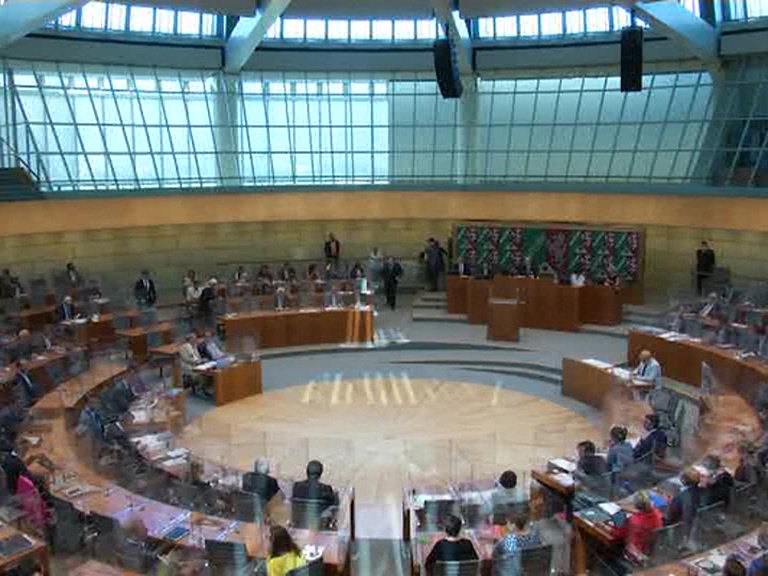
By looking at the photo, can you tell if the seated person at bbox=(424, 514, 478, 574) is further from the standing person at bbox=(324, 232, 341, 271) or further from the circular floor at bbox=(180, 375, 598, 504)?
the standing person at bbox=(324, 232, 341, 271)

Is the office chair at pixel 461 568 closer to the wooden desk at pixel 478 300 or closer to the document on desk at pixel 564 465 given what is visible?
the document on desk at pixel 564 465

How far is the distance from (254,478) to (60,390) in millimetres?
5935

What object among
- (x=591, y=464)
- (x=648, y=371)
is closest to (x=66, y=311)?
(x=648, y=371)

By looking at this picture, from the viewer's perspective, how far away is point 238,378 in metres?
18.0

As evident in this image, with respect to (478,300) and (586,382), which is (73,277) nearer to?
(478,300)

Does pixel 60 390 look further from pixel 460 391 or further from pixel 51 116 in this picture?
pixel 51 116

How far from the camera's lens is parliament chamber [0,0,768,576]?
10.4 meters

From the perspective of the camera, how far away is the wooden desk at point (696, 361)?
16297 millimetres

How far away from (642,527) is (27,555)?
6.64 metres

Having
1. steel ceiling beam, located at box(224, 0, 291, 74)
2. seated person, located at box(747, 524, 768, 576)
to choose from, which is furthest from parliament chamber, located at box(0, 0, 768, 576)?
steel ceiling beam, located at box(224, 0, 291, 74)

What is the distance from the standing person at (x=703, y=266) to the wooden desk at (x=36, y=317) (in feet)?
56.4

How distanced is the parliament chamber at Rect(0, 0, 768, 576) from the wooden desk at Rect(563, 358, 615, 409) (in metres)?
0.07

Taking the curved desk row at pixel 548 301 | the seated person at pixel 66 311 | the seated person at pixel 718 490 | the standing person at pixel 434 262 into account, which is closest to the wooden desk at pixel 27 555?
the seated person at pixel 718 490

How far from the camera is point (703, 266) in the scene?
2411 cm
